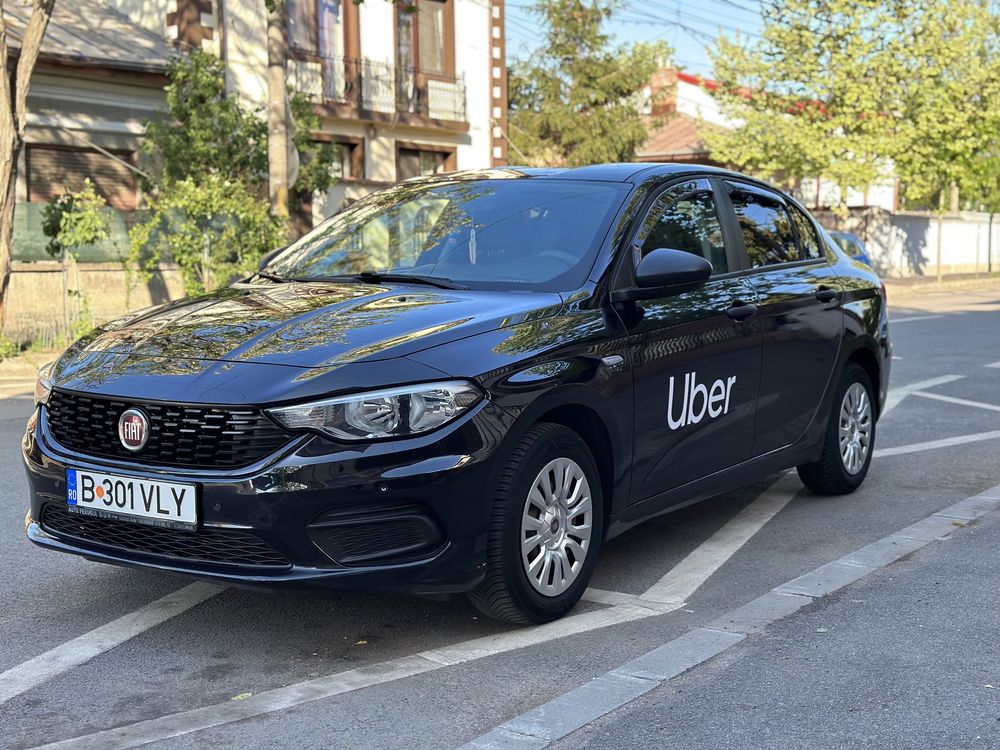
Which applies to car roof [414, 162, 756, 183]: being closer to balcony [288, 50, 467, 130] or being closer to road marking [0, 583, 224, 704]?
road marking [0, 583, 224, 704]

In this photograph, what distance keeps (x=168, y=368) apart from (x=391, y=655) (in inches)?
47.2

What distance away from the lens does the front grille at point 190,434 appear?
159 inches

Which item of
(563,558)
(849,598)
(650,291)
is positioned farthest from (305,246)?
(849,598)

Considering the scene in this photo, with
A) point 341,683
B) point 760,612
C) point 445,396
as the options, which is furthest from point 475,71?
point 341,683

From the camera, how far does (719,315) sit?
555cm

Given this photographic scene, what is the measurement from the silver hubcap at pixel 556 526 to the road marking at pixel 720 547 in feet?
1.41

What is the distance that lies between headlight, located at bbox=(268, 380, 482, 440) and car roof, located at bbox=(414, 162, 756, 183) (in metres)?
1.77

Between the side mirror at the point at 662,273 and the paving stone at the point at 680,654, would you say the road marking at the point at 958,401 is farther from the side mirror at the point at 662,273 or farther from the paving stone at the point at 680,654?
the paving stone at the point at 680,654

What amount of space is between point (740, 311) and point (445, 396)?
1991mm

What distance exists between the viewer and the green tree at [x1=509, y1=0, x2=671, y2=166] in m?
43.0

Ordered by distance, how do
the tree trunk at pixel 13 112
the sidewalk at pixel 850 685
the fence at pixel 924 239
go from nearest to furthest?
the sidewalk at pixel 850 685
the tree trunk at pixel 13 112
the fence at pixel 924 239

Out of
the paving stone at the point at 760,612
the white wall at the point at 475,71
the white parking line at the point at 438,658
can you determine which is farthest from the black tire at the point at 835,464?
the white wall at the point at 475,71

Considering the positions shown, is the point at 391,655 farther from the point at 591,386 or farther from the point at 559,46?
the point at 559,46

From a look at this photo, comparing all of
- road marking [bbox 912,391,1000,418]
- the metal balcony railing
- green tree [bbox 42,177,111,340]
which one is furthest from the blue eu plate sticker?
the metal balcony railing
